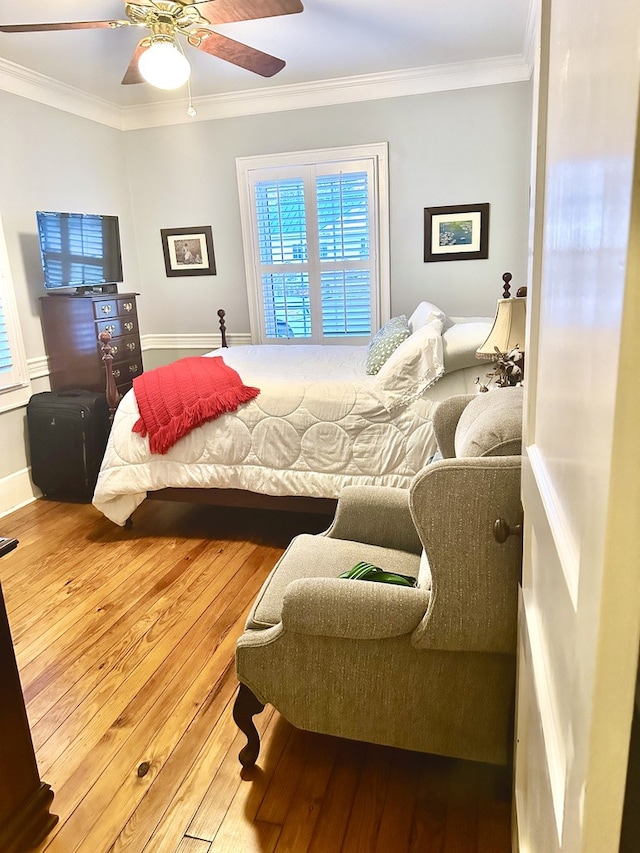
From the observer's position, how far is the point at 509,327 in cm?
212

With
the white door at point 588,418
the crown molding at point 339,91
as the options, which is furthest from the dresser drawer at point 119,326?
the white door at point 588,418

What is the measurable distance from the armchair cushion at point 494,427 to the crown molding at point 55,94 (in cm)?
377

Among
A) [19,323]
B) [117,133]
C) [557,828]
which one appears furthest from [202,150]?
[557,828]

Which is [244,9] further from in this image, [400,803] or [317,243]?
[400,803]

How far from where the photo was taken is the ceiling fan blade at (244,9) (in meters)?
2.43

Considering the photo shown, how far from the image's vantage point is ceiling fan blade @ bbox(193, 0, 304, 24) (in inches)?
95.6

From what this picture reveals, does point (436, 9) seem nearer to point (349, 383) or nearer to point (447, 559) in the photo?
point (349, 383)

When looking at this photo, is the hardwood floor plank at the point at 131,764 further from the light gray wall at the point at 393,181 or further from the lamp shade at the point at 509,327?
the light gray wall at the point at 393,181

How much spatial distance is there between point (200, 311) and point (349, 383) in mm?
2651

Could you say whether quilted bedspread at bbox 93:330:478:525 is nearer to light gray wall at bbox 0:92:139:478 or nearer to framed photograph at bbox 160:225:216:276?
light gray wall at bbox 0:92:139:478

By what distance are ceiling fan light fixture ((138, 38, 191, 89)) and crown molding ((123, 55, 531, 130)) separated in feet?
6.93

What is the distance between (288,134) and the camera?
4680 mm

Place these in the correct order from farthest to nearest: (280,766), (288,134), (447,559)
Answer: (288,134)
(280,766)
(447,559)

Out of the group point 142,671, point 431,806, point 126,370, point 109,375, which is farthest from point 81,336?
point 431,806
